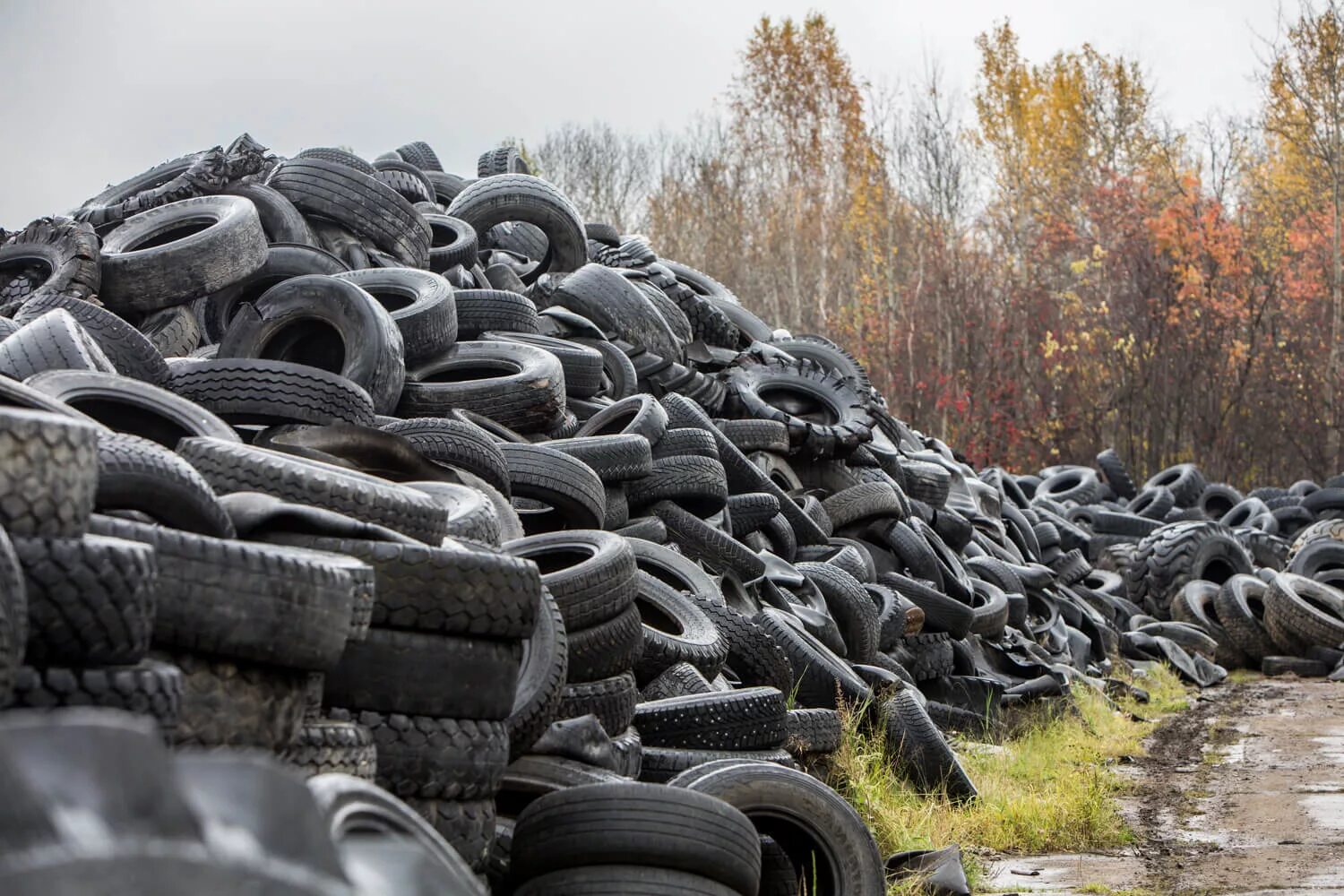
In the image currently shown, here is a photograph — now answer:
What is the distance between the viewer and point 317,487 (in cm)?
487

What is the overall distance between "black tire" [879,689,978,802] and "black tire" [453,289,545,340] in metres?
4.56

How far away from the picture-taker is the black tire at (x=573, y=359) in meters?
10.5

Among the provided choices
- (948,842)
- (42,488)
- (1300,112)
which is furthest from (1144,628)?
(1300,112)

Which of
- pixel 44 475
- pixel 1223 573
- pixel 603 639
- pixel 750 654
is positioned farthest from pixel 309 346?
pixel 1223 573

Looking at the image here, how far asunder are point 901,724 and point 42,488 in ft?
16.8

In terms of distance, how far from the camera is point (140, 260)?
956 centimetres

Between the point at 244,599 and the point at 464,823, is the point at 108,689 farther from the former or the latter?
the point at 464,823

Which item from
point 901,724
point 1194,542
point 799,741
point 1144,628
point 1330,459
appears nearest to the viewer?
point 799,741

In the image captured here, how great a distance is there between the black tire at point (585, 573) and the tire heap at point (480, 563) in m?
0.02

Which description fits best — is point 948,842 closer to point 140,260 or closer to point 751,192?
point 140,260

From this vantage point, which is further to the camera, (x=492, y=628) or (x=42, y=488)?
(x=492, y=628)

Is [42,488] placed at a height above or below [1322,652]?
above

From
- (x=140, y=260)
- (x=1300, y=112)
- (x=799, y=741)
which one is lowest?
(x=799, y=741)

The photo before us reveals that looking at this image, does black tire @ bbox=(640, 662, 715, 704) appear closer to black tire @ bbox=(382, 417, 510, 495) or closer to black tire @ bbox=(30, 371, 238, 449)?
black tire @ bbox=(382, 417, 510, 495)
